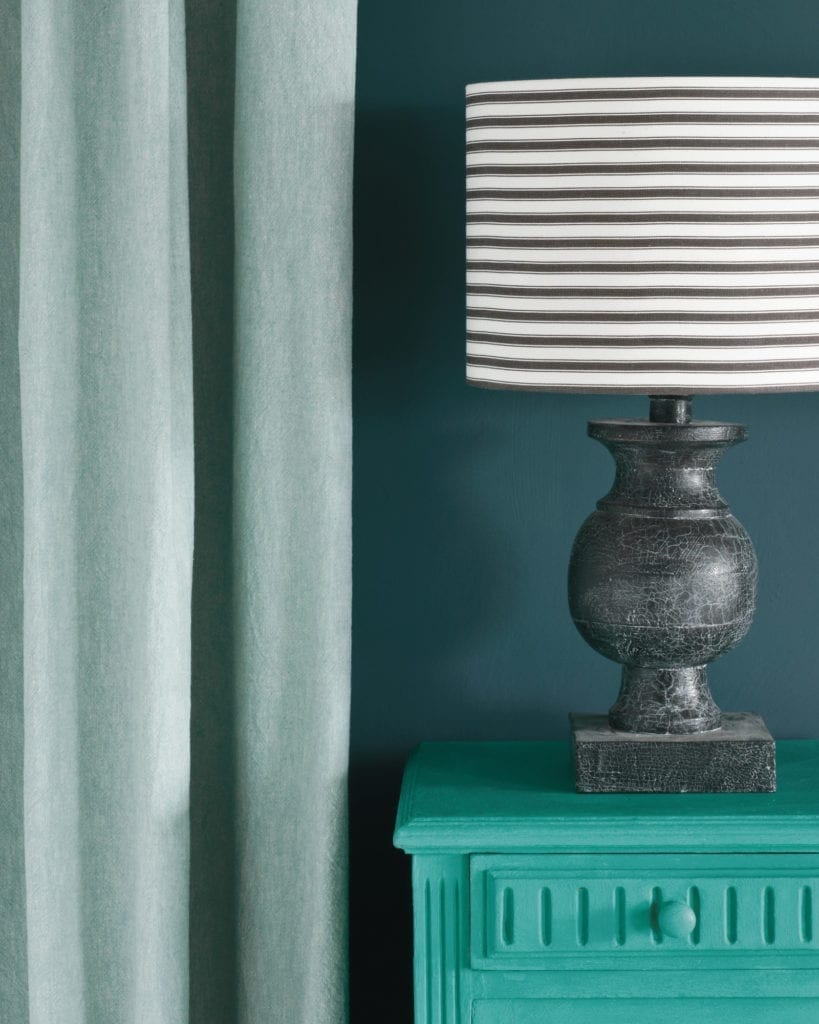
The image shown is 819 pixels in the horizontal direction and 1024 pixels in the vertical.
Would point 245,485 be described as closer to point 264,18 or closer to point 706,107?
point 264,18

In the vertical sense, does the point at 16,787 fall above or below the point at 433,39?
below

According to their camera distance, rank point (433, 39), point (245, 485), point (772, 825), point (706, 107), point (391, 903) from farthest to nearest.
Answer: point (391, 903)
point (433, 39)
point (245, 485)
point (772, 825)
point (706, 107)

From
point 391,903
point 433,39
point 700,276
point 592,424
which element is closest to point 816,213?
point 700,276

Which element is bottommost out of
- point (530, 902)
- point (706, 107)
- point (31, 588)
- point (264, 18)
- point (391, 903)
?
point (391, 903)

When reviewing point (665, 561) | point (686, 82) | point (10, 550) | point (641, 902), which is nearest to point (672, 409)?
point (665, 561)

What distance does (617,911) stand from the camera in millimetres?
1225

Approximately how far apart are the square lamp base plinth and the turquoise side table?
0.8 inches

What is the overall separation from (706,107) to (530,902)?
29.2 inches

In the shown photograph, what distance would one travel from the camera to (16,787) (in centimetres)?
129

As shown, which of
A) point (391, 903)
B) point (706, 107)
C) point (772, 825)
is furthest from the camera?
point (391, 903)

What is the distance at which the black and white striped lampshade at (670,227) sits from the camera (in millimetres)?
1065

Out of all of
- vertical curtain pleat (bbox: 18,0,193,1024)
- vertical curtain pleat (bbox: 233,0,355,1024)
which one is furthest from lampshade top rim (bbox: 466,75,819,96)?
vertical curtain pleat (bbox: 18,0,193,1024)

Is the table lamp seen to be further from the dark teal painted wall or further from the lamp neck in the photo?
the dark teal painted wall

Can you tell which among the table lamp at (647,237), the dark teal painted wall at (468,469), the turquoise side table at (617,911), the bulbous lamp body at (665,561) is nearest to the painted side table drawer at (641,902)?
the turquoise side table at (617,911)
